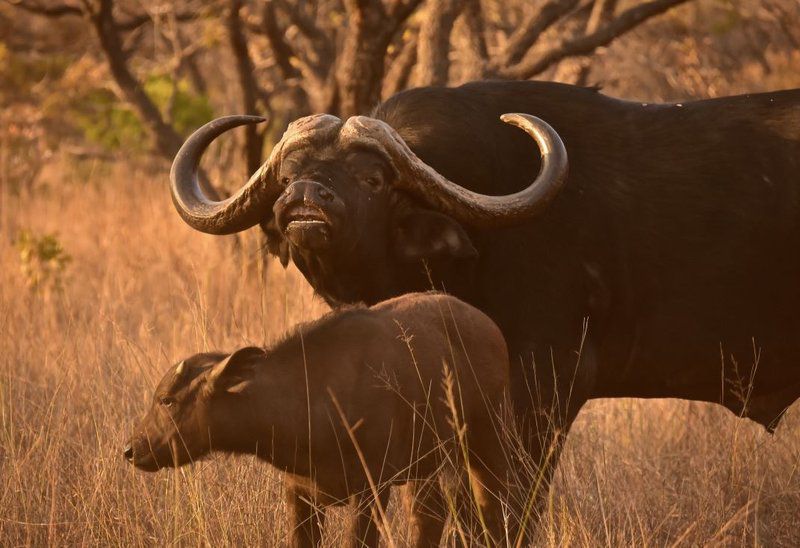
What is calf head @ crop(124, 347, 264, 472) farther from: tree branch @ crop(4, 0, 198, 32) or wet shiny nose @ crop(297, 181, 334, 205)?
tree branch @ crop(4, 0, 198, 32)

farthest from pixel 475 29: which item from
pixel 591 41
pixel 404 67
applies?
pixel 591 41

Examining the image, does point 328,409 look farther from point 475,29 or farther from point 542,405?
point 475,29

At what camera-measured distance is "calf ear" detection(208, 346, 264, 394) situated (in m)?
4.09

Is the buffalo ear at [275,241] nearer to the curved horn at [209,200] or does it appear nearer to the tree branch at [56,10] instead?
the curved horn at [209,200]

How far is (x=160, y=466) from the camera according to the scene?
426cm

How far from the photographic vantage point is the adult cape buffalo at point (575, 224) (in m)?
4.96

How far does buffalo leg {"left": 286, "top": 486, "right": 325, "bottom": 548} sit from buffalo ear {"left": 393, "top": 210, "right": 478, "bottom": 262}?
110 centimetres

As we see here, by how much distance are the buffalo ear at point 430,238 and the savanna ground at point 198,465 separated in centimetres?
76

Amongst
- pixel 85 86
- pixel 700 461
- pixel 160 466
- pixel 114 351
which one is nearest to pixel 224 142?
pixel 85 86

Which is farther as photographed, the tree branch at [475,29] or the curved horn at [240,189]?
the tree branch at [475,29]

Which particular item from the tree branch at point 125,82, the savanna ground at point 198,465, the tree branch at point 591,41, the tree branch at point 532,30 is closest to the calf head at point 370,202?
the savanna ground at point 198,465

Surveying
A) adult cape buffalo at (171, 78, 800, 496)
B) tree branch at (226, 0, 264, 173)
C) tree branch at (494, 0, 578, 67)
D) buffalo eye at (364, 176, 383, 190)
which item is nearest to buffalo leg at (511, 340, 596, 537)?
adult cape buffalo at (171, 78, 800, 496)

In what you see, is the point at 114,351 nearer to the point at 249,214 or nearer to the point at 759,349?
the point at 249,214

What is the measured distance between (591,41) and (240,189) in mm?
4421
